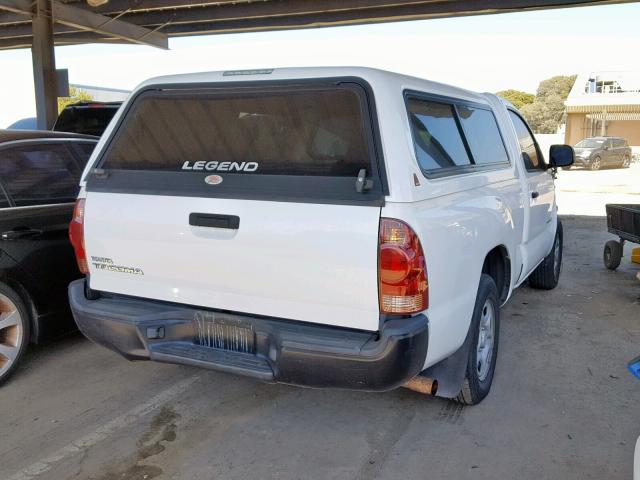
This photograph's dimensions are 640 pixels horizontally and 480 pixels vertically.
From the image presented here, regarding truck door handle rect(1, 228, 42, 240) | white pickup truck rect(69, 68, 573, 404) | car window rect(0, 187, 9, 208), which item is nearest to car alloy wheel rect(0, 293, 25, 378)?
truck door handle rect(1, 228, 42, 240)

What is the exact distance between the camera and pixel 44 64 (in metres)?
16.2

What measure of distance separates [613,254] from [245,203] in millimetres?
6000

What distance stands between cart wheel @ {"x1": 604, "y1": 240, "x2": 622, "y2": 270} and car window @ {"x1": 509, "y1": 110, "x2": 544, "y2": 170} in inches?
94.1

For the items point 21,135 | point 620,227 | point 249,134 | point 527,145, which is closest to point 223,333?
point 249,134

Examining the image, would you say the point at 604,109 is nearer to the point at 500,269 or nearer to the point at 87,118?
the point at 87,118

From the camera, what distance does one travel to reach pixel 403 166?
2.86m

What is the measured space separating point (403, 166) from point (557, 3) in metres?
11.7

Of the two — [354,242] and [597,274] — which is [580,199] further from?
[354,242]

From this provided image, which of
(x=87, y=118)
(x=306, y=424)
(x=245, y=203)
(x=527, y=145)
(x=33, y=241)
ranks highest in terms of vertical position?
(x=87, y=118)

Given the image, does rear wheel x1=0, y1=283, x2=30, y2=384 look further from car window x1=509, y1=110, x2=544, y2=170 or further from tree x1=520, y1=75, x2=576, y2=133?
tree x1=520, y1=75, x2=576, y2=133

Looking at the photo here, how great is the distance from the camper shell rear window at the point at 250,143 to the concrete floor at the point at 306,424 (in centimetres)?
139

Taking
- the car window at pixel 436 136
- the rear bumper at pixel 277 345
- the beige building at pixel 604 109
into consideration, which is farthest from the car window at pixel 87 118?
the beige building at pixel 604 109

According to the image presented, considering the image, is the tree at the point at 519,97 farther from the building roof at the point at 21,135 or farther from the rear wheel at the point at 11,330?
the rear wheel at the point at 11,330

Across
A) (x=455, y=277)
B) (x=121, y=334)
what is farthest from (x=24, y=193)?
(x=455, y=277)
